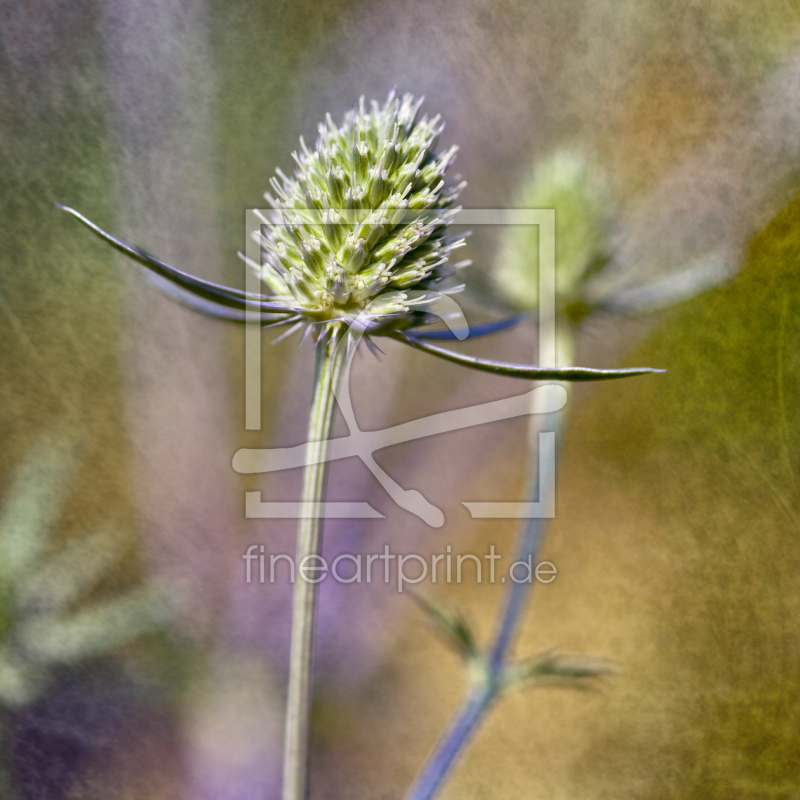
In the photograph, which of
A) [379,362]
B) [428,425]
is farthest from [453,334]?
[428,425]

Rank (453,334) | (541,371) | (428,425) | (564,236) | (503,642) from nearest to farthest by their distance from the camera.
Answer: (541,371) → (453,334) → (503,642) → (564,236) → (428,425)

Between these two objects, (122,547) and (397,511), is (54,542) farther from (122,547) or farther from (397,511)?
(397,511)

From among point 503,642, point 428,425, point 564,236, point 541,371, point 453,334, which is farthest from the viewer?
point 428,425

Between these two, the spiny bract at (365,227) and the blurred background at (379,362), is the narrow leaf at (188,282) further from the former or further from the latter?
the blurred background at (379,362)

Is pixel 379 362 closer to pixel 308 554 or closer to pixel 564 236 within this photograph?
pixel 564 236

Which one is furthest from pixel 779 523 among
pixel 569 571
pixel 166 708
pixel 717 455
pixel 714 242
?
pixel 166 708

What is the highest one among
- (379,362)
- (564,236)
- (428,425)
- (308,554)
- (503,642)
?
(564,236)

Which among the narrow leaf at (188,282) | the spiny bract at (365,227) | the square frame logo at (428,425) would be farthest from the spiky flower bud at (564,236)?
the narrow leaf at (188,282)
